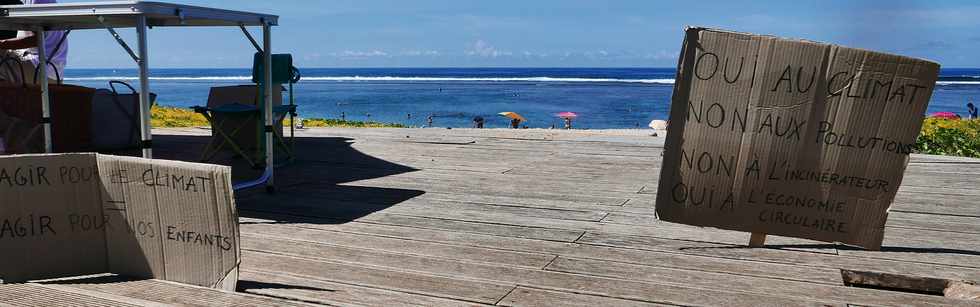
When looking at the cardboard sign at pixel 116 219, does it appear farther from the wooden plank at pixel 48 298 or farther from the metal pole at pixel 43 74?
the metal pole at pixel 43 74

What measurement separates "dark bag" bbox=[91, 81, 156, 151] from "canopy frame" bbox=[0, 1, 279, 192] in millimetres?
1684

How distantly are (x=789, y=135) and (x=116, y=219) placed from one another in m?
2.96

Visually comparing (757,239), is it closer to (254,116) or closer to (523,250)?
(523,250)

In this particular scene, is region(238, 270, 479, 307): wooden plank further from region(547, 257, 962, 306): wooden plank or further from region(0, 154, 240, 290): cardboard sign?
region(547, 257, 962, 306): wooden plank

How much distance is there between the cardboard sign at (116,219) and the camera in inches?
118

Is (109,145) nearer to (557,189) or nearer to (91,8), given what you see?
(91,8)

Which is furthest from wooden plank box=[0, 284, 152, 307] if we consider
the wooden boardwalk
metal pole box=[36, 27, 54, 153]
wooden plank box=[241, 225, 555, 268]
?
metal pole box=[36, 27, 54, 153]

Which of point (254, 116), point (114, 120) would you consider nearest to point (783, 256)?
point (254, 116)

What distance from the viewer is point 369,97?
5862 cm

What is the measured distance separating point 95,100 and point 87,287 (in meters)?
5.17

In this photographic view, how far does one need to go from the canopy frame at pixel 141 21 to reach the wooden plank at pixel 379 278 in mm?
1549

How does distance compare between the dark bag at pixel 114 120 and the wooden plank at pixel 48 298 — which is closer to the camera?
the wooden plank at pixel 48 298

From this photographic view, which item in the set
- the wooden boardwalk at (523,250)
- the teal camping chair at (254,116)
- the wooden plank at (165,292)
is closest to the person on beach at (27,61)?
the teal camping chair at (254,116)

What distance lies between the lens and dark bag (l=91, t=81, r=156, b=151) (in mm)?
7633
